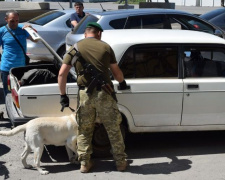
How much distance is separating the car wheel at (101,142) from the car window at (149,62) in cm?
71

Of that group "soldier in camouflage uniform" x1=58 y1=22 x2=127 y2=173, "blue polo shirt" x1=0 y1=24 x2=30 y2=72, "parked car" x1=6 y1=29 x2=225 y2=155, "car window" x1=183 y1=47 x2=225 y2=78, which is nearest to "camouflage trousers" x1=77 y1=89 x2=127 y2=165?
"soldier in camouflage uniform" x1=58 y1=22 x2=127 y2=173

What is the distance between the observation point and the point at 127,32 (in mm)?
6406

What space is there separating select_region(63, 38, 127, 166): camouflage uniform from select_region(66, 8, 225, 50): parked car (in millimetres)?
3902

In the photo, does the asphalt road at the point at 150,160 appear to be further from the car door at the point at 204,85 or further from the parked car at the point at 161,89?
the car door at the point at 204,85

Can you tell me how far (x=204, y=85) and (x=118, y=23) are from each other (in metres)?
4.22

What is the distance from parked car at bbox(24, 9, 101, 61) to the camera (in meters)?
11.3

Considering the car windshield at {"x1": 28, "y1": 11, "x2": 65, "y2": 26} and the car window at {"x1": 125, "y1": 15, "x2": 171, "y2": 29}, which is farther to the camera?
the car windshield at {"x1": 28, "y1": 11, "x2": 65, "y2": 26}

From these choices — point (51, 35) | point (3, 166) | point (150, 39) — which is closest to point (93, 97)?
point (150, 39)

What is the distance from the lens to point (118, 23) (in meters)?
9.66

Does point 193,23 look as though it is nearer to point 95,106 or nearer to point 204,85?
point 204,85

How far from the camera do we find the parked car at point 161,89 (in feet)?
18.5

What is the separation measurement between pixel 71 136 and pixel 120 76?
915 millimetres

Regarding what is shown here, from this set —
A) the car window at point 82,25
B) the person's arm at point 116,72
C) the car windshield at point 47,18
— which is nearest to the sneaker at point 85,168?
the person's arm at point 116,72

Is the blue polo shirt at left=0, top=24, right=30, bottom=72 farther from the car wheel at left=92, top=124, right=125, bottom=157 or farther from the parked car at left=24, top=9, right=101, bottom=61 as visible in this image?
the parked car at left=24, top=9, right=101, bottom=61
